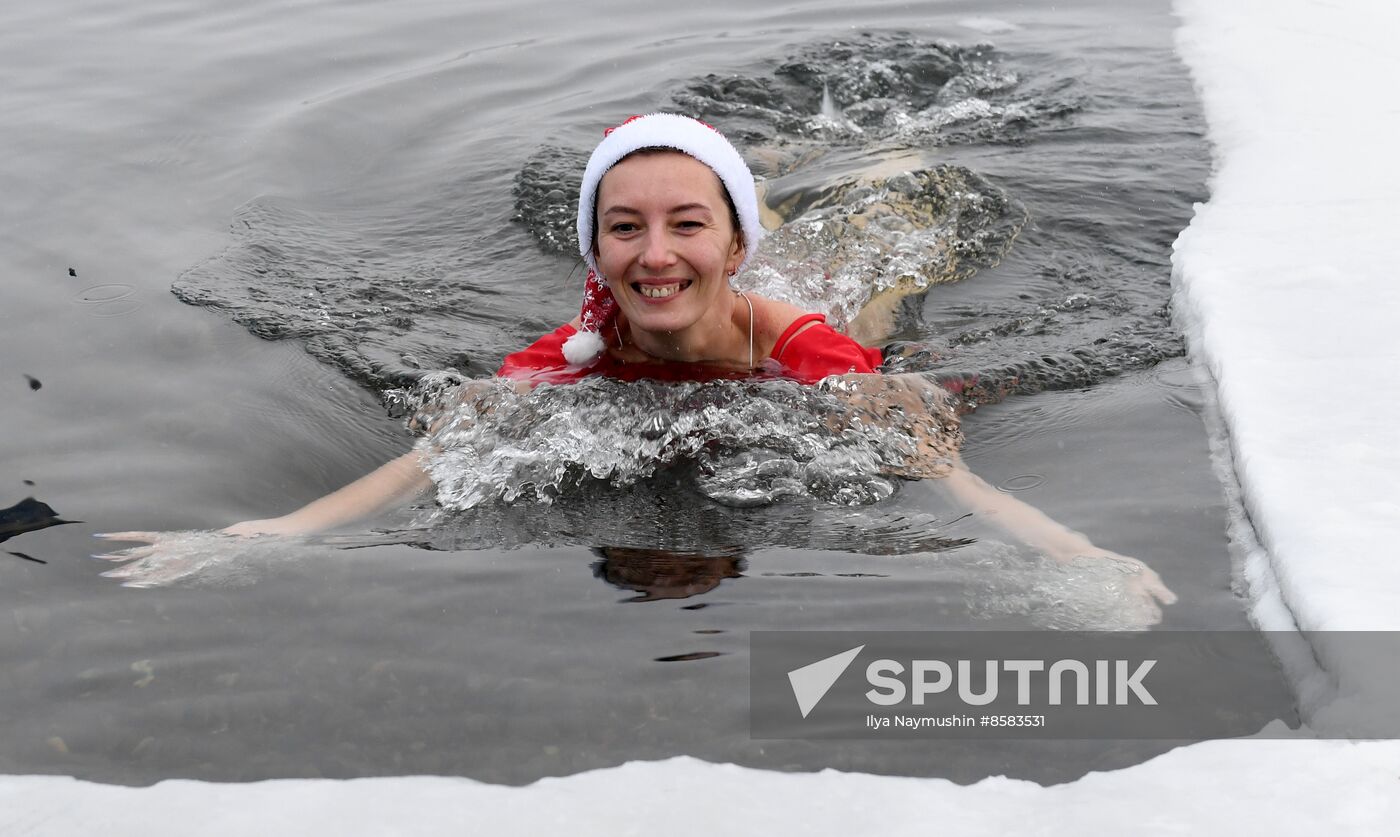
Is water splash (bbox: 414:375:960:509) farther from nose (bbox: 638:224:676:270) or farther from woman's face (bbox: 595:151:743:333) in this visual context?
nose (bbox: 638:224:676:270)

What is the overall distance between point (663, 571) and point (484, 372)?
1.97 metres

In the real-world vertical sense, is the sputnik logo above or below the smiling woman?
below

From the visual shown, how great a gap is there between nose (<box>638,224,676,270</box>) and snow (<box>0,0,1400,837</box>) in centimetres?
169

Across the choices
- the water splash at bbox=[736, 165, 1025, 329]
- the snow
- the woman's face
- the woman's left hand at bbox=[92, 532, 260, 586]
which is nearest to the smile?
the woman's face

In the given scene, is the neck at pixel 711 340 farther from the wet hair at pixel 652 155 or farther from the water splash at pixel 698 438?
the wet hair at pixel 652 155

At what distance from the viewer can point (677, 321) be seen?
3822 millimetres

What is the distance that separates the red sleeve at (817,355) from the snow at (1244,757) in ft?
3.93

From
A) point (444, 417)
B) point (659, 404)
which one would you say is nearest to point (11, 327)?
point (444, 417)

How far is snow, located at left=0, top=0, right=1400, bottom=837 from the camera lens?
2311mm

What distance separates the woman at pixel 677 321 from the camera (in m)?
3.62

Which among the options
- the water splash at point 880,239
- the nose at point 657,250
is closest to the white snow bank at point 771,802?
the nose at point 657,250

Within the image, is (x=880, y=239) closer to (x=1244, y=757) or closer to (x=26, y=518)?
(x=1244, y=757)

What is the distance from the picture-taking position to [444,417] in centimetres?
416

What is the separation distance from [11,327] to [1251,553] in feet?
14.5
